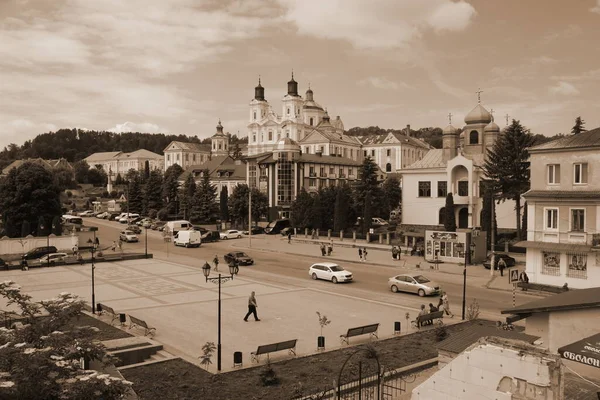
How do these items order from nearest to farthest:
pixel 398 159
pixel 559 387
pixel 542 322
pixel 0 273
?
1. pixel 559 387
2. pixel 542 322
3. pixel 0 273
4. pixel 398 159

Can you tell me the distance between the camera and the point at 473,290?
3353 centimetres

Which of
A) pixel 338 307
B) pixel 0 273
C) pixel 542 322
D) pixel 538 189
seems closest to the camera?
pixel 542 322

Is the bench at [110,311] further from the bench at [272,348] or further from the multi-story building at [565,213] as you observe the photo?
the multi-story building at [565,213]

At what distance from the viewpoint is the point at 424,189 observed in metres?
65.8

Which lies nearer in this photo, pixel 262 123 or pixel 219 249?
pixel 219 249

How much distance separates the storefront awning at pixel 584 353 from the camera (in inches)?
381

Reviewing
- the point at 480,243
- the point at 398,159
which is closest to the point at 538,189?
the point at 480,243

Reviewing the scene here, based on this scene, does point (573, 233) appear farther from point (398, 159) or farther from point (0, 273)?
point (398, 159)

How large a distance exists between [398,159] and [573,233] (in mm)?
97585

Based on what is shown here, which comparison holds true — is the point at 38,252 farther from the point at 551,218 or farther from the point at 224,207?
the point at 551,218

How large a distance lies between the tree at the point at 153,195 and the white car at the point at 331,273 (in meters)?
65.2

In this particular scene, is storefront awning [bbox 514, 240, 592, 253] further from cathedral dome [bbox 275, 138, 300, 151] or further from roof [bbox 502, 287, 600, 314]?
cathedral dome [bbox 275, 138, 300, 151]

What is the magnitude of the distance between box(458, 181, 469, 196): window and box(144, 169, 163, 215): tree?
5649cm

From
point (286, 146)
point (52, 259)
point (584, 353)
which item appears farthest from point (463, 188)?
point (584, 353)
